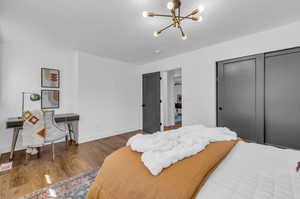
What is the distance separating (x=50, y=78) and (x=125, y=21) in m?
2.51

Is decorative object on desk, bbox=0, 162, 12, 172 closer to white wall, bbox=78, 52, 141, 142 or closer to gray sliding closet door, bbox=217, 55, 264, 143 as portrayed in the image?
white wall, bbox=78, 52, 141, 142

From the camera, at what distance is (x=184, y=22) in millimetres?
2127

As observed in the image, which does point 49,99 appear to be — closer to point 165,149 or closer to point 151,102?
point 151,102

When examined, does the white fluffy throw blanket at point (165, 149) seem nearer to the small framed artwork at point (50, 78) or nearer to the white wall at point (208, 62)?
the white wall at point (208, 62)

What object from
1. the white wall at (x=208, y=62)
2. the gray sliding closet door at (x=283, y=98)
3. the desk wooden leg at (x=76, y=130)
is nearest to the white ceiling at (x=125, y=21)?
the white wall at (x=208, y=62)

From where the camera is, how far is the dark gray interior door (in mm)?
4238

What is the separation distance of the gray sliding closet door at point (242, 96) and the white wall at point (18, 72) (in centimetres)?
398

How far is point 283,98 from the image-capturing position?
2307 mm

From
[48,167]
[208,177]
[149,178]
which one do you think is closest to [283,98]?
[208,177]

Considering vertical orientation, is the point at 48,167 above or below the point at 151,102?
below

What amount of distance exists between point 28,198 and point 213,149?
2.14 meters

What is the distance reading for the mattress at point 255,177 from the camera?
773 millimetres

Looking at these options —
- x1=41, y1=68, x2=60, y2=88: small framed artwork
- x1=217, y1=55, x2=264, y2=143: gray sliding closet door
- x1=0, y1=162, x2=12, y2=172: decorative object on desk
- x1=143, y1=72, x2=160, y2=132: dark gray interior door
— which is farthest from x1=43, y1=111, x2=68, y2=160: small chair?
x1=217, y1=55, x2=264, y2=143: gray sliding closet door

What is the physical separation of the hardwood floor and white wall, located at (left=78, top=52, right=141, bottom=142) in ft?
2.02
